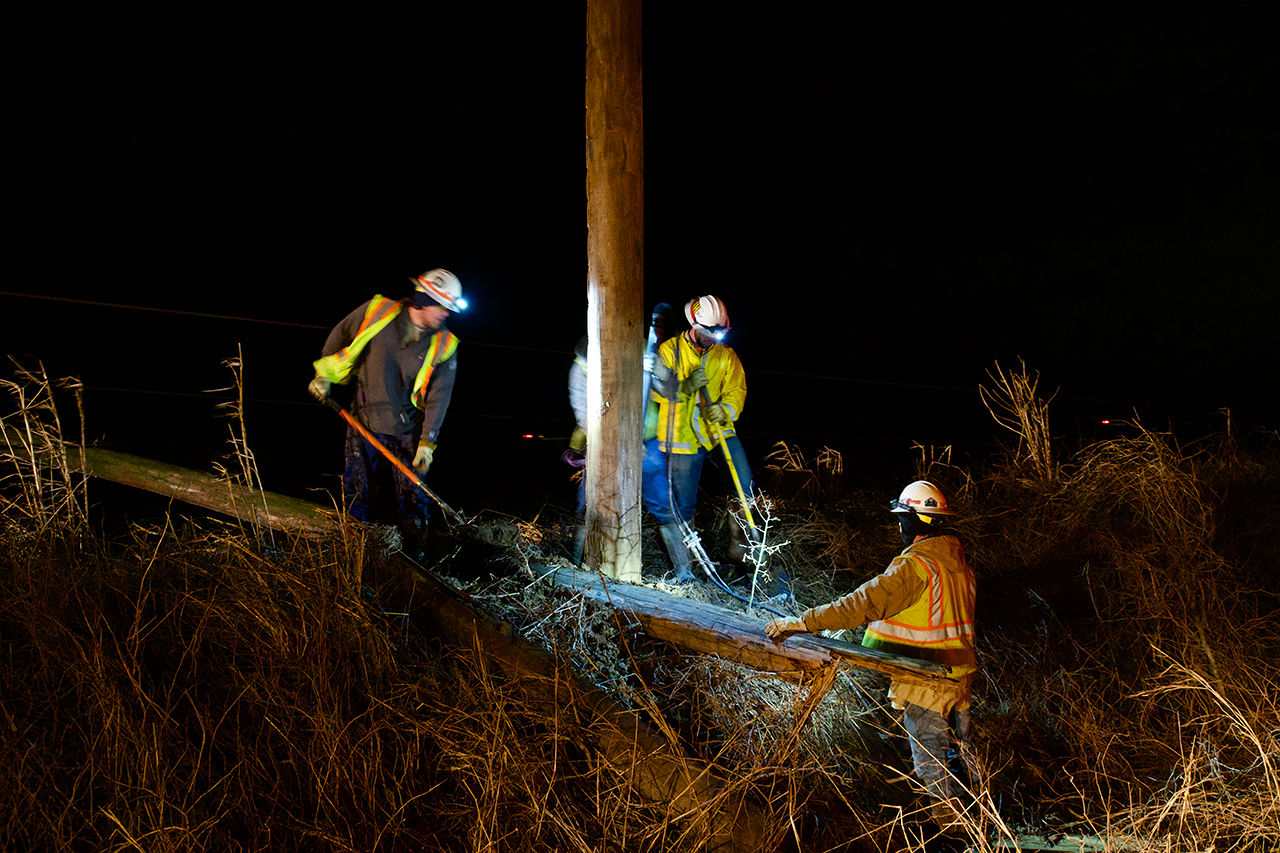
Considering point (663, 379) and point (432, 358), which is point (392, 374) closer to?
point (432, 358)

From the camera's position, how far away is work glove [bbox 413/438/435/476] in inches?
200

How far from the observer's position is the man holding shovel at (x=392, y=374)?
4.93 m

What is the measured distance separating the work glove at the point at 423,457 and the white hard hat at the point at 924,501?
10.1 feet

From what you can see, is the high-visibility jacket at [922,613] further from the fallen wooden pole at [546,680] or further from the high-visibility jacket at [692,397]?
the high-visibility jacket at [692,397]

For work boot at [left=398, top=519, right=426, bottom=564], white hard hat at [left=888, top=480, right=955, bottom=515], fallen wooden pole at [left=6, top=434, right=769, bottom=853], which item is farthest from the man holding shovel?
white hard hat at [left=888, top=480, right=955, bottom=515]

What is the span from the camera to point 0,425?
3979mm

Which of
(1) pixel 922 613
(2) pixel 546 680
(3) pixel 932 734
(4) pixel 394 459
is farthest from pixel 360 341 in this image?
(3) pixel 932 734

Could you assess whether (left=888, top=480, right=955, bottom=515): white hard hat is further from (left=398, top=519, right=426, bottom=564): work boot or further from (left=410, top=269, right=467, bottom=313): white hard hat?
(left=410, top=269, right=467, bottom=313): white hard hat

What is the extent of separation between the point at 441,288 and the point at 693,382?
1850mm

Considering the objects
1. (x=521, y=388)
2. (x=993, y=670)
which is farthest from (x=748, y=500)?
(x=521, y=388)

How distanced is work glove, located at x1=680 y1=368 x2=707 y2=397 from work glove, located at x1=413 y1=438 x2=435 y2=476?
1799mm

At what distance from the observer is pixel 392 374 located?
5.04 m

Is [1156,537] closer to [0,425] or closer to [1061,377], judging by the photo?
[0,425]

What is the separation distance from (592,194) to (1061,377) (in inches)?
1055
